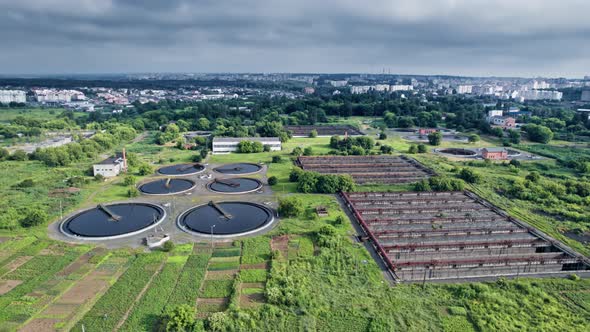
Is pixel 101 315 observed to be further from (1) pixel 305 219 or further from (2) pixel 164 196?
(2) pixel 164 196

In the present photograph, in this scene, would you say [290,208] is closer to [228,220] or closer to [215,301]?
[228,220]

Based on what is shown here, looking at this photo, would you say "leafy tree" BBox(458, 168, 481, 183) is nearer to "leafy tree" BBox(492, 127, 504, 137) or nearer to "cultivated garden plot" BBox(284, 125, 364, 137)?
"cultivated garden plot" BBox(284, 125, 364, 137)

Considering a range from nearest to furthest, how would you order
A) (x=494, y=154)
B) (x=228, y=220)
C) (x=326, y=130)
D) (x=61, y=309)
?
(x=61, y=309), (x=228, y=220), (x=494, y=154), (x=326, y=130)

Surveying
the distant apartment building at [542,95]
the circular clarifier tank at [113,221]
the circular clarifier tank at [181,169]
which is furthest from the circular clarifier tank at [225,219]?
the distant apartment building at [542,95]

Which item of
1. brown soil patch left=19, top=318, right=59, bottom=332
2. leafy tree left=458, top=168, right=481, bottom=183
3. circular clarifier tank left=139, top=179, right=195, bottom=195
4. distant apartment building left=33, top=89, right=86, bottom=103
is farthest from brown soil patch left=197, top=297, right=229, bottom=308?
distant apartment building left=33, top=89, right=86, bottom=103

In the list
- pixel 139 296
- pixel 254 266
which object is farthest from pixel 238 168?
pixel 139 296

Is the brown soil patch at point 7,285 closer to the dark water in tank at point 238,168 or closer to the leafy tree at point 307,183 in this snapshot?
the leafy tree at point 307,183

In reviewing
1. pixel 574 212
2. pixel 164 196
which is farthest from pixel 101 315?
pixel 574 212
